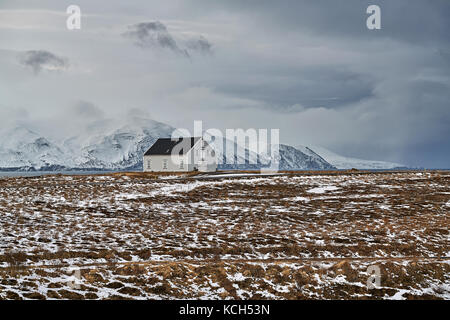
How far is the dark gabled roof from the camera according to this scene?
73.7 m

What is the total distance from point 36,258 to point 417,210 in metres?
22.3

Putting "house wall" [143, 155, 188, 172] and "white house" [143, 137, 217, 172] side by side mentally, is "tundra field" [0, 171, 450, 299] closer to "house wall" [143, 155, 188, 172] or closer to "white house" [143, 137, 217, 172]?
"house wall" [143, 155, 188, 172]

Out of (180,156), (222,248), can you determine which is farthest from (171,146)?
(222,248)

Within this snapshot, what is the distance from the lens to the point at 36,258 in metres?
11.5

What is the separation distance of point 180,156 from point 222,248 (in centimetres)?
6035

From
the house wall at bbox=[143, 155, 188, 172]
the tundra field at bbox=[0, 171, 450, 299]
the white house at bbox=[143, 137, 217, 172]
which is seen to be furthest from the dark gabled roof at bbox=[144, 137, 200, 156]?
the tundra field at bbox=[0, 171, 450, 299]

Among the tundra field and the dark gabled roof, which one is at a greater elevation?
the dark gabled roof

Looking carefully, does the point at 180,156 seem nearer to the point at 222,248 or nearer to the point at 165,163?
the point at 165,163

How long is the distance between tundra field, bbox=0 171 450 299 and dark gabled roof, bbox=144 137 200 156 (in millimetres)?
47596

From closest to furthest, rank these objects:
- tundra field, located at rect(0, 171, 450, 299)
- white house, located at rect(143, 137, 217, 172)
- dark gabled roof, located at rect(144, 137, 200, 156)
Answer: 1. tundra field, located at rect(0, 171, 450, 299)
2. white house, located at rect(143, 137, 217, 172)
3. dark gabled roof, located at rect(144, 137, 200, 156)

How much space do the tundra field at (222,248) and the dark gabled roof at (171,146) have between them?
4760 centimetres

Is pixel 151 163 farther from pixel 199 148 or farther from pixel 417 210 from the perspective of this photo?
pixel 417 210

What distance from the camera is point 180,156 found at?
7244cm
